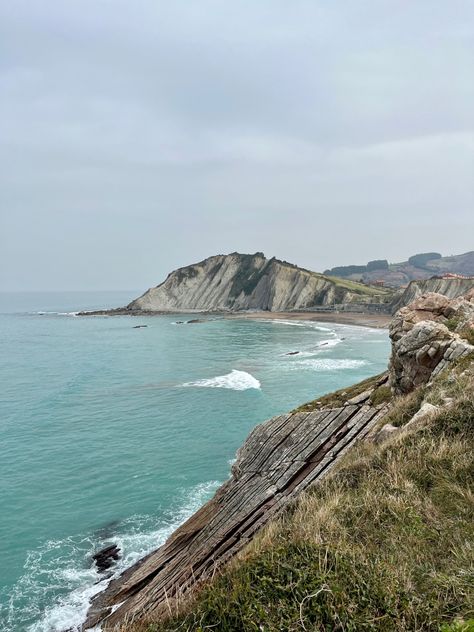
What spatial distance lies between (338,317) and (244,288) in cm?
4669

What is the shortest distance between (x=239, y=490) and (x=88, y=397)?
3160 cm

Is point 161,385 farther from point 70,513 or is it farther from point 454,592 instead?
point 454,592

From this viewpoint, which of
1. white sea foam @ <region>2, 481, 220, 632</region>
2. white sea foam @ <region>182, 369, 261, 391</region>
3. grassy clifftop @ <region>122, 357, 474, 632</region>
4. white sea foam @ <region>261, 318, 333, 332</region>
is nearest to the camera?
grassy clifftop @ <region>122, 357, 474, 632</region>

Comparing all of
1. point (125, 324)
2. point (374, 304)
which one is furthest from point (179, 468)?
point (374, 304)

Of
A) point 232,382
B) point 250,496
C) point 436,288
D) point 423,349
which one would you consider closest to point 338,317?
point 436,288

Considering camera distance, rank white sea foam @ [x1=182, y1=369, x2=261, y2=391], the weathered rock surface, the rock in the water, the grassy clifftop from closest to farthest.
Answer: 1. the grassy clifftop
2. the weathered rock surface
3. the rock in the water
4. white sea foam @ [x1=182, y1=369, x2=261, y2=391]

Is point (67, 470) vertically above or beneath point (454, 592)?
beneath

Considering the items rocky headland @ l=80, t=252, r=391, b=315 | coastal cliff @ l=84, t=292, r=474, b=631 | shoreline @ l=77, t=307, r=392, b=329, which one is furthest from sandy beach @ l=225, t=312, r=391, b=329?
coastal cliff @ l=84, t=292, r=474, b=631

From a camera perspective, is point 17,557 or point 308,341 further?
point 308,341

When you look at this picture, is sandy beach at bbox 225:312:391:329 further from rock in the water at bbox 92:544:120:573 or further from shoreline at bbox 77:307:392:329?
rock in the water at bbox 92:544:120:573

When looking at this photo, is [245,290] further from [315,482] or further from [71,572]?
[315,482]

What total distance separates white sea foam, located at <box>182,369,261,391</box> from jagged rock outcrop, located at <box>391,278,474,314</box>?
77960mm

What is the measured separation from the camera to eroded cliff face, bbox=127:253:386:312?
143000 millimetres

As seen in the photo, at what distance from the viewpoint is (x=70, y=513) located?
20141 mm
